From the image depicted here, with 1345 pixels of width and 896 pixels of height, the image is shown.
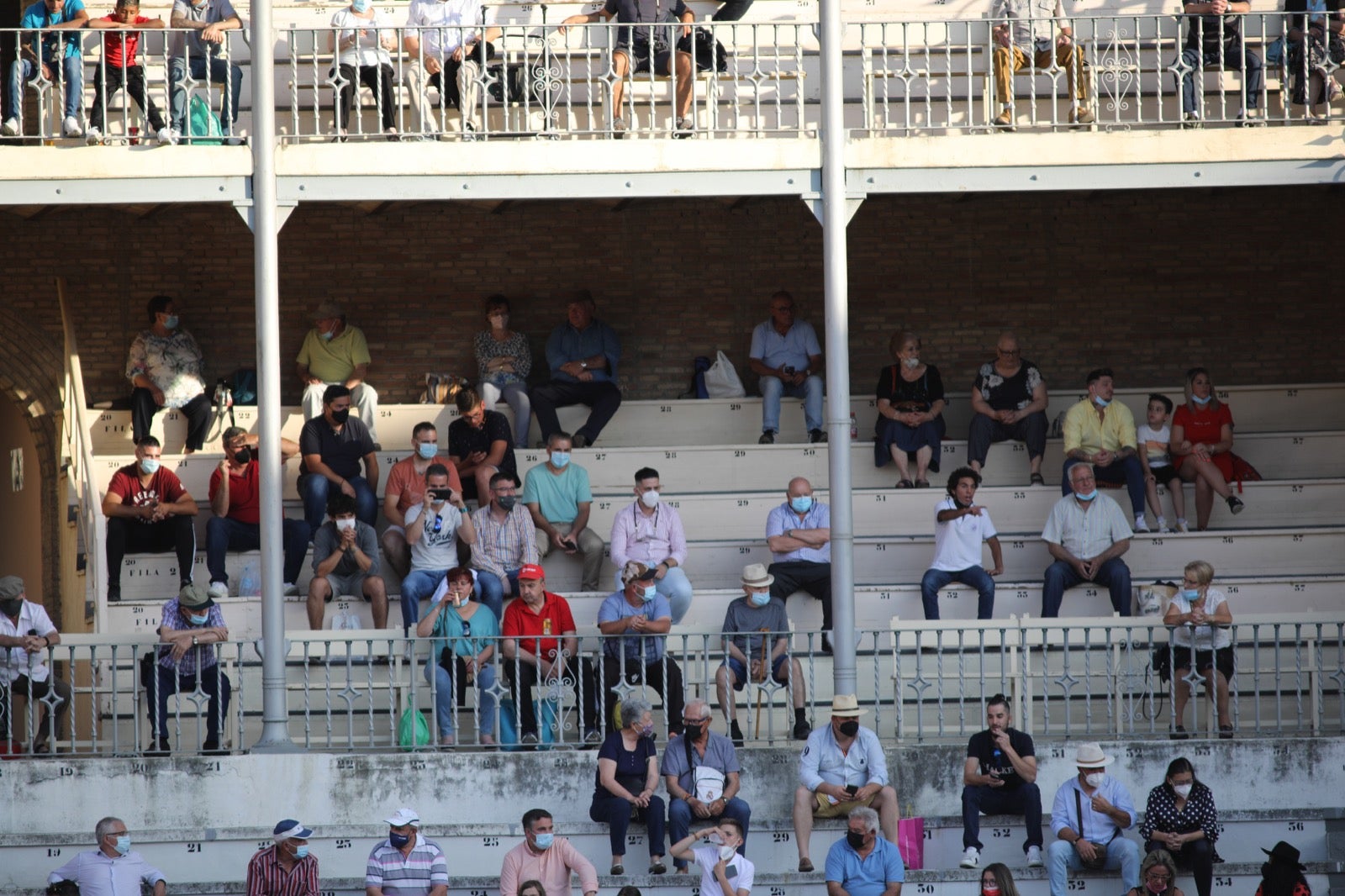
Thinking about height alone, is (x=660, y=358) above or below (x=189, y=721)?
above

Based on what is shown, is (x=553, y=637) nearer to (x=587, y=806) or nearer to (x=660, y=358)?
(x=587, y=806)

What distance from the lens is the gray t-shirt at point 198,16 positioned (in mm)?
13875

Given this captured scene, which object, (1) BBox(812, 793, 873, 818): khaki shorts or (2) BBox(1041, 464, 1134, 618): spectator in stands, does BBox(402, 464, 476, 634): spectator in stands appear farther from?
(2) BBox(1041, 464, 1134, 618): spectator in stands

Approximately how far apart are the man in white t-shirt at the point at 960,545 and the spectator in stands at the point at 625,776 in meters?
2.86

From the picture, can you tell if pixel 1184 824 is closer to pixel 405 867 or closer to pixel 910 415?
pixel 405 867

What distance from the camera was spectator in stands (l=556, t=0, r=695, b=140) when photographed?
45.5 feet

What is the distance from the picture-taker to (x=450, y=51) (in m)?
14.6

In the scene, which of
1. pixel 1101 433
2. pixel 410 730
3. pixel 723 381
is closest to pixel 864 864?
pixel 410 730

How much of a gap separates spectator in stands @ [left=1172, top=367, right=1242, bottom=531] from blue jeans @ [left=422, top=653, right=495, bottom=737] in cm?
584

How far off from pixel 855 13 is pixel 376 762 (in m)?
8.35

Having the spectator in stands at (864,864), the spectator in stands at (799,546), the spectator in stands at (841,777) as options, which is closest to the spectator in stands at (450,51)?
the spectator in stands at (799,546)

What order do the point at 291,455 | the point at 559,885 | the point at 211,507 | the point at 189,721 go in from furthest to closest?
A: the point at 291,455, the point at 211,507, the point at 189,721, the point at 559,885

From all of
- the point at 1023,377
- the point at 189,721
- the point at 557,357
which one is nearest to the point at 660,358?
the point at 557,357

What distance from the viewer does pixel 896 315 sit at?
56.6ft
